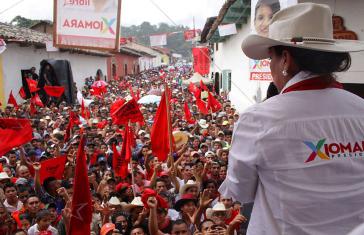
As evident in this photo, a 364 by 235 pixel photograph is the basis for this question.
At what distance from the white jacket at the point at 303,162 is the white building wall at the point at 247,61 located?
4.72 ft

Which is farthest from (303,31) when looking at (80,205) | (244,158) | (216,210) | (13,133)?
(13,133)

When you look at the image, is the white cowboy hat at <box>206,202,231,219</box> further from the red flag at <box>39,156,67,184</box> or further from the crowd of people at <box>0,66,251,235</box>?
the red flag at <box>39,156,67,184</box>

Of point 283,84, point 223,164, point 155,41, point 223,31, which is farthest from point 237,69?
point 155,41

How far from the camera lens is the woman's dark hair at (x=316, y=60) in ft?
6.32

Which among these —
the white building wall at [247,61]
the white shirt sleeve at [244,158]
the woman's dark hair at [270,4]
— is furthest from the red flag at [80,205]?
the woman's dark hair at [270,4]

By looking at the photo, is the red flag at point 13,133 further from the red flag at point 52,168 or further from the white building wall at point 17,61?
the white building wall at point 17,61

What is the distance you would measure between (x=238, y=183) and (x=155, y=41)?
42184mm

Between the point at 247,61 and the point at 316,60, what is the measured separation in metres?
12.7

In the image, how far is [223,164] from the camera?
801 centimetres

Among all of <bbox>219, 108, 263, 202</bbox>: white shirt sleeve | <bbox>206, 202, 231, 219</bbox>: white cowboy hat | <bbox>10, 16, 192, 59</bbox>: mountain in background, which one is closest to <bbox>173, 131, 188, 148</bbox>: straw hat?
<bbox>206, 202, 231, 219</bbox>: white cowboy hat

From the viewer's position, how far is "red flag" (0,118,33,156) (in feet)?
18.2

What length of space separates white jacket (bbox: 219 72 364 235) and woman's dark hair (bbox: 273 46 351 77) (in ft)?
0.34

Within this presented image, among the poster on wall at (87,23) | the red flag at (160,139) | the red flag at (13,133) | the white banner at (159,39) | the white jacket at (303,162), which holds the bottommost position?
the red flag at (160,139)

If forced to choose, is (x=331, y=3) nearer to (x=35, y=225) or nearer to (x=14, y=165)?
(x=35, y=225)
